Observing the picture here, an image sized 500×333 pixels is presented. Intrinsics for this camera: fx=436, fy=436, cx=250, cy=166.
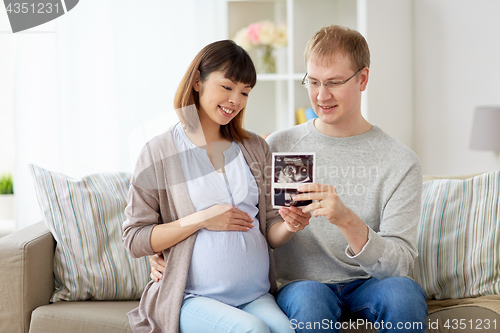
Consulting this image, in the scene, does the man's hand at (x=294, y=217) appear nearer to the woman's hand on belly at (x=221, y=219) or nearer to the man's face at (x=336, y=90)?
the woman's hand on belly at (x=221, y=219)

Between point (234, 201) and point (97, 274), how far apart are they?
1.99ft

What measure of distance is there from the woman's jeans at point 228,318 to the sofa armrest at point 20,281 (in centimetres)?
57

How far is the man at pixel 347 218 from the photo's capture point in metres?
1.13

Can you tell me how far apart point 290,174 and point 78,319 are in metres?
0.84

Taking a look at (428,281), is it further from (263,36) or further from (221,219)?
(263,36)

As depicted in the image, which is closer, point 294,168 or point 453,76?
point 294,168

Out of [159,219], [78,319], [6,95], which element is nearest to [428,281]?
[159,219]

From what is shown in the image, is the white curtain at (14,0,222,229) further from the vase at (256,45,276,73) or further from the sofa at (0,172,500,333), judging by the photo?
the sofa at (0,172,500,333)

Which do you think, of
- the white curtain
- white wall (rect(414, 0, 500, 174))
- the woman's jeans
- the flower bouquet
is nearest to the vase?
the flower bouquet

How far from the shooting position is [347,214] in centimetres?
113

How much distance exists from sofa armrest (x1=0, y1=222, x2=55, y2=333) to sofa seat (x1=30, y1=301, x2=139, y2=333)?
4cm

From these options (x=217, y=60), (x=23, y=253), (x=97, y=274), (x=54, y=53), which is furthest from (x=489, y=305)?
(x=54, y=53)

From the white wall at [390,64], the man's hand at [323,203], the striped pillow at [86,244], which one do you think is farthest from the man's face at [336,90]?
the white wall at [390,64]

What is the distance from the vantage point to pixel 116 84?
2.49 m
